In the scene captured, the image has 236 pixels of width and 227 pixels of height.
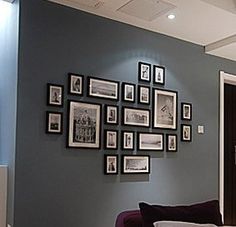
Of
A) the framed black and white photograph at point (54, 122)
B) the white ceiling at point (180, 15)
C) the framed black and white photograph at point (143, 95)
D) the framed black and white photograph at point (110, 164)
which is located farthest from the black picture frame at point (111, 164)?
A: the white ceiling at point (180, 15)

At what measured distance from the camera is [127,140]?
3.64 meters

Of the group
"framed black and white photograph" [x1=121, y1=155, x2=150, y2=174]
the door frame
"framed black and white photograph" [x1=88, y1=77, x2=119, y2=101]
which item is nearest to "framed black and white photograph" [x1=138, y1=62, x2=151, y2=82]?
"framed black and white photograph" [x1=88, y1=77, x2=119, y2=101]

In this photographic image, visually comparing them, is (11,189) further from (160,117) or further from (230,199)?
(230,199)

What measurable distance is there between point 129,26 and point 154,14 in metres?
0.39

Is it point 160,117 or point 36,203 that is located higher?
point 160,117

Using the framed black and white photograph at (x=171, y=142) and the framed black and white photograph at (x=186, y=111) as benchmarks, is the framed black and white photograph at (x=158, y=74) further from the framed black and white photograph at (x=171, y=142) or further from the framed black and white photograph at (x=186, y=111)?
the framed black and white photograph at (x=171, y=142)

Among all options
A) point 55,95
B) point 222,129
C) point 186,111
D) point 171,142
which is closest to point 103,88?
point 55,95

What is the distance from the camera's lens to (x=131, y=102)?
3.71m

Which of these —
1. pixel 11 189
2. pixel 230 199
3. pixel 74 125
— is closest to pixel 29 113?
pixel 74 125

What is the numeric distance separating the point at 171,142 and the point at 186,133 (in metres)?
0.29

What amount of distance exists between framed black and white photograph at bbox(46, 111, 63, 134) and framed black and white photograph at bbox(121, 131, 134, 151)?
75cm

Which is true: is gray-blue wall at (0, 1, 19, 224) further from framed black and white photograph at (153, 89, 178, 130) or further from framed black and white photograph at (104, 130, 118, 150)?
framed black and white photograph at (153, 89, 178, 130)

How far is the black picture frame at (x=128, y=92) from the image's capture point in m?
3.67

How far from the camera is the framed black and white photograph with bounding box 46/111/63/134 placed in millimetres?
3131
